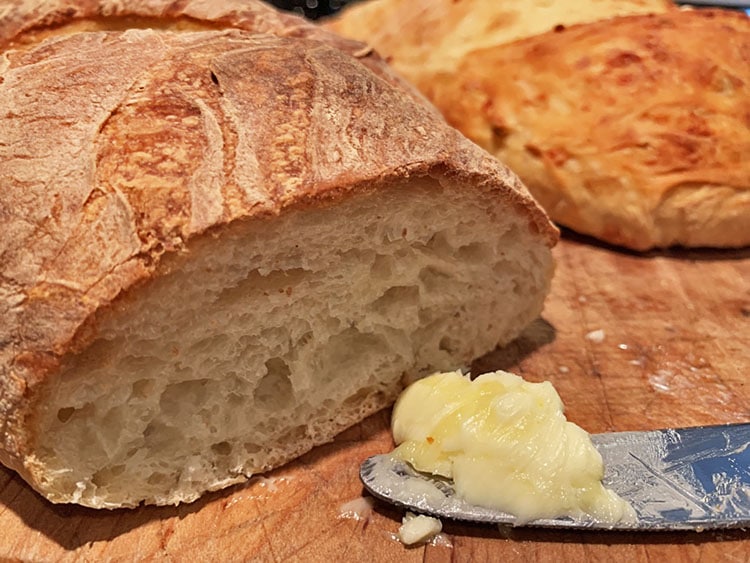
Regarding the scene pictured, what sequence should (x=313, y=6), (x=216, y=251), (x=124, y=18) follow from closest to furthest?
(x=216, y=251) → (x=124, y=18) → (x=313, y=6)

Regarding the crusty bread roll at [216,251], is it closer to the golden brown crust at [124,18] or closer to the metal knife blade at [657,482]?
the golden brown crust at [124,18]

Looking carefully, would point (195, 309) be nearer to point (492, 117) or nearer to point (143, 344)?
point (143, 344)

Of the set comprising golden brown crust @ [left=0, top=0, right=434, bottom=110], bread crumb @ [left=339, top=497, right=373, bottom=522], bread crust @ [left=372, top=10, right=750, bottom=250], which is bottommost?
bread crumb @ [left=339, top=497, right=373, bottom=522]

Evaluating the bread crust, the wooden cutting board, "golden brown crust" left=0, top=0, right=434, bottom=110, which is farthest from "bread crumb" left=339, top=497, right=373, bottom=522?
the bread crust

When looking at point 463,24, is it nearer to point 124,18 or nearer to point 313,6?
point 124,18

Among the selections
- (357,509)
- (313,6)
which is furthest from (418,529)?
(313,6)

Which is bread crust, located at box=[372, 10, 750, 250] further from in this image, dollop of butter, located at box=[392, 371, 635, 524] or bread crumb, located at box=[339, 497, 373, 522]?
bread crumb, located at box=[339, 497, 373, 522]
